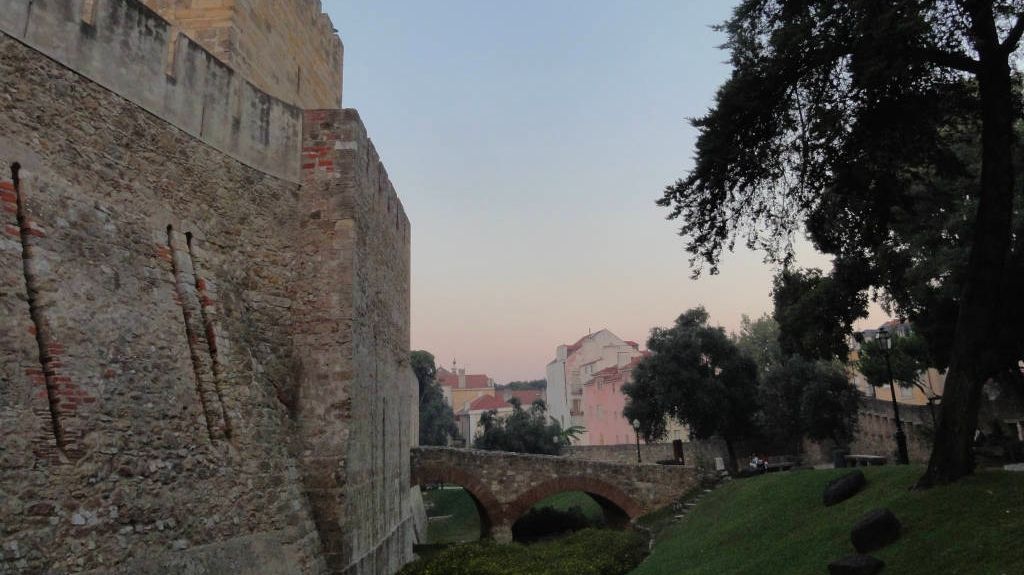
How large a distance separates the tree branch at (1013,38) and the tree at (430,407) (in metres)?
49.0

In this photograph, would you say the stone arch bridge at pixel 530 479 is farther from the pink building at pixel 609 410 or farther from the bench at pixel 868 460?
the pink building at pixel 609 410

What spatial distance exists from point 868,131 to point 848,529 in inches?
205

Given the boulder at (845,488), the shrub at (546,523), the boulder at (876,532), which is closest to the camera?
the boulder at (876,532)

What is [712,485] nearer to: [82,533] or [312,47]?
[312,47]

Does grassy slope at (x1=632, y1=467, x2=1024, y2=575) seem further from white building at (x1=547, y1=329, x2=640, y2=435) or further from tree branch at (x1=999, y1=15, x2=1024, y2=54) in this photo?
white building at (x1=547, y1=329, x2=640, y2=435)

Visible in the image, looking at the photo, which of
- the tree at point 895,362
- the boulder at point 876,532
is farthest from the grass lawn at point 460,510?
the boulder at point 876,532

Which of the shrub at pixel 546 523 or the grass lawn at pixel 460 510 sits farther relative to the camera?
the grass lawn at pixel 460 510

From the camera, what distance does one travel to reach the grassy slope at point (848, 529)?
6156 mm

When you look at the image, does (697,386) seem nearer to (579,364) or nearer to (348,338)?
(348,338)

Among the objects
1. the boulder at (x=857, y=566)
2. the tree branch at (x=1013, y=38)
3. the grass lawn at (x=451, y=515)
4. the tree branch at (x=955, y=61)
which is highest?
the tree branch at (x=1013, y=38)

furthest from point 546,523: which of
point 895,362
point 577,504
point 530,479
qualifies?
point 895,362

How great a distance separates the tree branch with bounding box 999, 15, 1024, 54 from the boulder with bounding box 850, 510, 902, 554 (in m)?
5.75

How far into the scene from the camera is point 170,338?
6.07m

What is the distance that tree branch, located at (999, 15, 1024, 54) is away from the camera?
7.55 m
